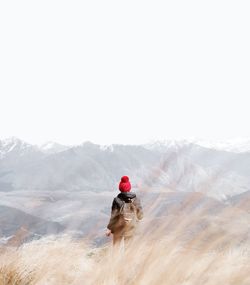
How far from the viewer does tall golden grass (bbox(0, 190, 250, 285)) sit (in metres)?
3.54

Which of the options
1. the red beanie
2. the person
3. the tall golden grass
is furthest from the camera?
the person

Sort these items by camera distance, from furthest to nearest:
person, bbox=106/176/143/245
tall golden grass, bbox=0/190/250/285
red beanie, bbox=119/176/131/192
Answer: person, bbox=106/176/143/245 → red beanie, bbox=119/176/131/192 → tall golden grass, bbox=0/190/250/285

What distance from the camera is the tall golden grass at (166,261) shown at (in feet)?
11.6

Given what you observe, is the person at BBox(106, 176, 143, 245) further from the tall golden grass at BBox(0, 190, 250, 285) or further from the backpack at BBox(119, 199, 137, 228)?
the tall golden grass at BBox(0, 190, 250, 285)

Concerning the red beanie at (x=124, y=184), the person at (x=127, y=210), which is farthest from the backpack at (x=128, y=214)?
the red beanie at (x=124, y=184)

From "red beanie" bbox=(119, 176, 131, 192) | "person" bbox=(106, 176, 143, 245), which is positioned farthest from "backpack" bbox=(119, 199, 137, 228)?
"red beanie" bbox=(119, 176, 131, 192)

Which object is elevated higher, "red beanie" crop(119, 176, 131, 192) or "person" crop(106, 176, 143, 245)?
"red beanie" crop(119, 176, 131, 192)

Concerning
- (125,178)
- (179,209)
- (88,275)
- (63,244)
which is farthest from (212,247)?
(125,178)

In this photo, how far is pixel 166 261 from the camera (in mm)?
3865

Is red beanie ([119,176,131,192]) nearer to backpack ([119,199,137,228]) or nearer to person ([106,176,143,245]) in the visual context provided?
person ([106,176,143,245])

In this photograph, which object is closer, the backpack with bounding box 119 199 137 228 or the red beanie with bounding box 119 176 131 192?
the red beanie with bounding box 119 176 131 192

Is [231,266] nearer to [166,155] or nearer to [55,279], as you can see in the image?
[166,155]

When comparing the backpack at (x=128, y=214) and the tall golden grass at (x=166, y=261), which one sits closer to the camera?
the tall golden grass at (x=166, y=261)

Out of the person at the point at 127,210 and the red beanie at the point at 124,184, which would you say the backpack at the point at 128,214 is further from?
the red beanie at the point at 124,184
